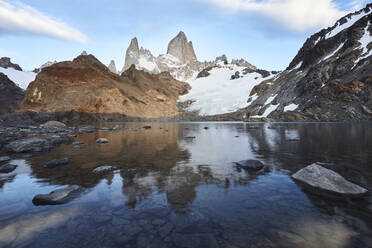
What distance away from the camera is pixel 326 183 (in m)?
6.23

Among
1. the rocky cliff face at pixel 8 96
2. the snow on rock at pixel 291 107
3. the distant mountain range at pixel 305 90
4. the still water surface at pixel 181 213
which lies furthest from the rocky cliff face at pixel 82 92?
the still water surface at pixel 181 213

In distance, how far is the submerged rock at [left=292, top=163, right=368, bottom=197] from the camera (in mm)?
5816

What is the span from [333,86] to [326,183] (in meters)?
96.1

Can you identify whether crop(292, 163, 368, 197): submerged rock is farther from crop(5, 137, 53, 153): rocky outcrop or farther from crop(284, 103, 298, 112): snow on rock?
crop(284, 103, 298, 112): snow on rock

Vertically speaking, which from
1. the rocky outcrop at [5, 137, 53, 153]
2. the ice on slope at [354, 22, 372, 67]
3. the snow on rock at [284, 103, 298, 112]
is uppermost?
the ice on slope at [354, 22, 372, 67]

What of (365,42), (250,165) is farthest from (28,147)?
(365,42)

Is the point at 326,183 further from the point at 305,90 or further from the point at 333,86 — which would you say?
the point at 305,90

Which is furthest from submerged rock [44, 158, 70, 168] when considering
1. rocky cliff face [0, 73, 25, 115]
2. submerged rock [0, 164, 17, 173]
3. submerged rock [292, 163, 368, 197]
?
rocky cliff face [0, 73, 25, 115]

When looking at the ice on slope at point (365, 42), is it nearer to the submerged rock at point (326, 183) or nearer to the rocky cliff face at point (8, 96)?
the submerged rock at point (326, 183)

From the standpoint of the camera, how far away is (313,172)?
6.95 metres

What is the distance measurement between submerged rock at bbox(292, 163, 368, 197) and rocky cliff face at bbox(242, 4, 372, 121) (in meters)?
86.0

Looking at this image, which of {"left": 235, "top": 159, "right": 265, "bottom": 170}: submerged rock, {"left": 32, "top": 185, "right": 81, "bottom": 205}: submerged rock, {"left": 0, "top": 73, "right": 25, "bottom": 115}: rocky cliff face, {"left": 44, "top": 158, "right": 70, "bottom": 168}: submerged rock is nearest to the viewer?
{"left": 32, "top": 185, "right": 81, "bottom": 205}: submerged rock

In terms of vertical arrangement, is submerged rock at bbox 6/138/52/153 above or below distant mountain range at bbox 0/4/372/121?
below

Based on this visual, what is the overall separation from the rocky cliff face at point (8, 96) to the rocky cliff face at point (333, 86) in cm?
15397
